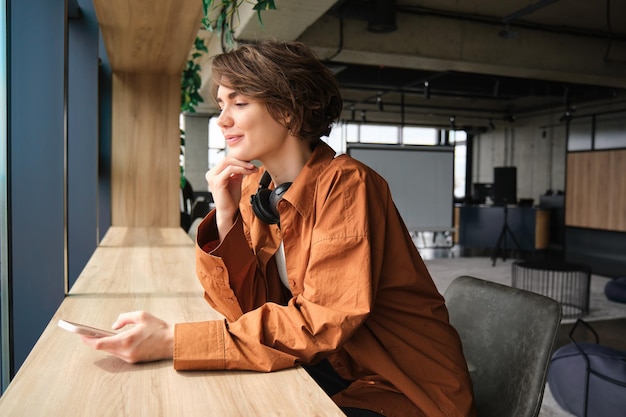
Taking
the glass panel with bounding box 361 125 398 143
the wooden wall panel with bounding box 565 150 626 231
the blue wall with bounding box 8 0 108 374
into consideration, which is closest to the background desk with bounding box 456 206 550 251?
the wooden wall panel with bounding box 565 150 626 231

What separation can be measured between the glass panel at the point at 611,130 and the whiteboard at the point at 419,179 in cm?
354

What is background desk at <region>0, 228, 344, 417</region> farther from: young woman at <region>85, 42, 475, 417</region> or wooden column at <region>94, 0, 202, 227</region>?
wooden column at <region>94, 0, 202, 227</region>

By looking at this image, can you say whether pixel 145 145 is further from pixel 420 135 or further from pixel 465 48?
pixel 420 135

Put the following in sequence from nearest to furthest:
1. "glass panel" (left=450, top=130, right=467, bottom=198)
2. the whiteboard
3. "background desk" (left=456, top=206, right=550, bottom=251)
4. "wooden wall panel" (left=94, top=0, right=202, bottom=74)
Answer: "wooden wall panel" (left=94, top=0, right=202, bottom=74), the whiteboard, "background desk" (left=456, top=206, right=550, bottom=251), "glass panel" (left=450, top=130, right=467, bottom=198)

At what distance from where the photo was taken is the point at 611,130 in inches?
405

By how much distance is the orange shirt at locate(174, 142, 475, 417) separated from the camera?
987 mm

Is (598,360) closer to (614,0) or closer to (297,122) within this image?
(297,122)

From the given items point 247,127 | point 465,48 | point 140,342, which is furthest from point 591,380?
point 465,48

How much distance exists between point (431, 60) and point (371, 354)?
6.78 meters

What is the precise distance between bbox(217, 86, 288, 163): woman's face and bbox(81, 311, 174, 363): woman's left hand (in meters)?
0.47

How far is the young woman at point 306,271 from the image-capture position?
0.99 metres

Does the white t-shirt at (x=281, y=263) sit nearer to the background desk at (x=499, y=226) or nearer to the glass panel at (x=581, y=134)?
the background desk at (x=499, y=226)

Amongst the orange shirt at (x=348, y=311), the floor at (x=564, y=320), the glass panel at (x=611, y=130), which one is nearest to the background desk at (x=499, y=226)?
the floor at (x=564, y=320)

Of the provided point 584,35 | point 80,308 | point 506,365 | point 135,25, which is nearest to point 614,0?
point 584,35
